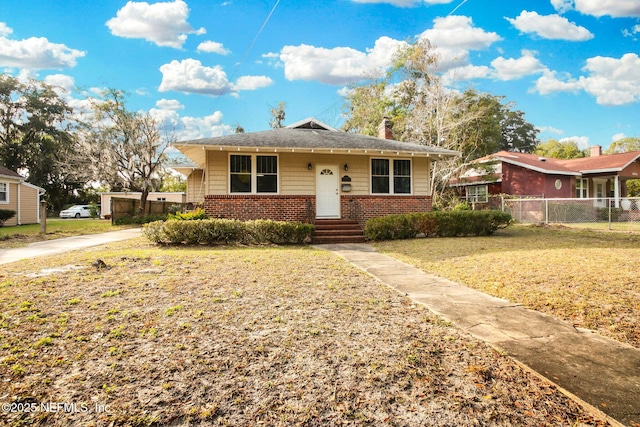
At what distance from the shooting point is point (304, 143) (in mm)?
11844

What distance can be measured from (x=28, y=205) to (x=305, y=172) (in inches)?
770

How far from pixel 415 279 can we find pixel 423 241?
5034 mm

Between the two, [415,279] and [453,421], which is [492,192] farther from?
[453,421]

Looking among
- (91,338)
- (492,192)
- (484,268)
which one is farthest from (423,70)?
(91,338)

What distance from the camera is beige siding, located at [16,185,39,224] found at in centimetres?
2011

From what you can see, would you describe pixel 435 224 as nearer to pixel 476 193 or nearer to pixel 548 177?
pixel 548 177

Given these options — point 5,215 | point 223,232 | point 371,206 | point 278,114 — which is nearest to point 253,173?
point 223,232

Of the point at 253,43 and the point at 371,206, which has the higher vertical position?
the point at 253,43

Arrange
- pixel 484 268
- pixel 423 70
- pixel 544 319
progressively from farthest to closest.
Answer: pixel 423 70, pixel 484 268, pixel 544 319

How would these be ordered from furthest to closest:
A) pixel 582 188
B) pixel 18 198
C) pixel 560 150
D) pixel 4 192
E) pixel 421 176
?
pixel 560 150, pixel 582 188, pixel 18 198, pixel 4 192, pixel 421 176

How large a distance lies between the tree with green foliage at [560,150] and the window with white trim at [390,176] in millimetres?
38292

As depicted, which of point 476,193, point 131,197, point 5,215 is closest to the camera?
point 5,215

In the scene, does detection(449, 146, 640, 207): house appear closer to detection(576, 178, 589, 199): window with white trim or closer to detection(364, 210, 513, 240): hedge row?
detection(576, 178, 589, 199): window with white trim

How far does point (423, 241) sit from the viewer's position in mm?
10227
